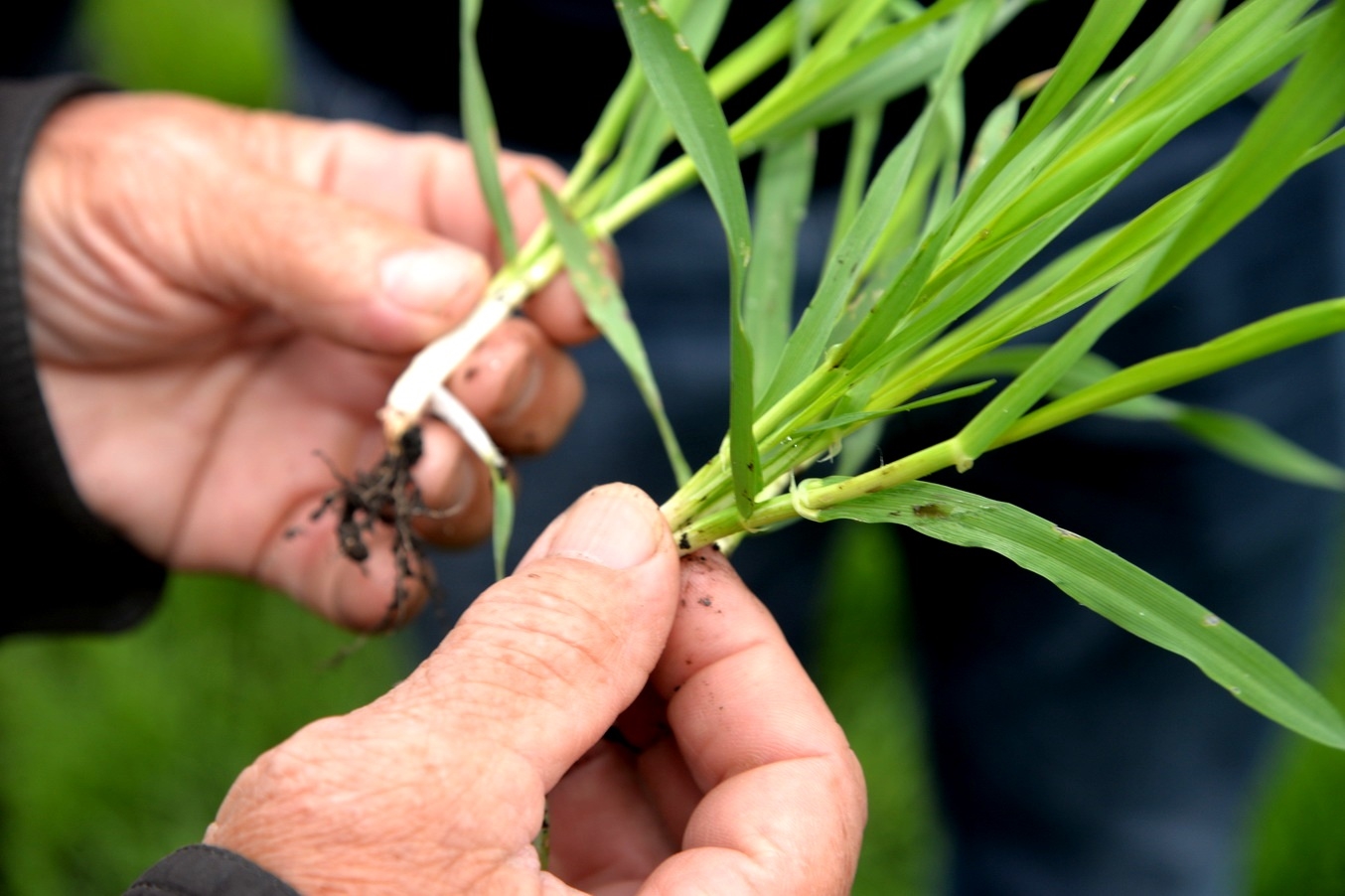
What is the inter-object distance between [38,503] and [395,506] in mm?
461

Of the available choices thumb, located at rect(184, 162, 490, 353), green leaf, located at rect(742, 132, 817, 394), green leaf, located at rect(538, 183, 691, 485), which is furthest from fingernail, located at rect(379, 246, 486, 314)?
green leaf, located at rect(742, 132, 817, 394)

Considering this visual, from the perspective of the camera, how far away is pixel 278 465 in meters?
1.18

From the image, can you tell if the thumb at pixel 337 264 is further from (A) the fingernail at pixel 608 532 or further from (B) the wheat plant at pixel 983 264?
(A) the fingernail at pixel 608 532

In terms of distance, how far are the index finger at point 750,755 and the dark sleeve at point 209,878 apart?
8.9 inches

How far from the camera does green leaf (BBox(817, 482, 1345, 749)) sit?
1.73 ft

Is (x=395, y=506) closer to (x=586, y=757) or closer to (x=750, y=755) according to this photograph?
(x=586, y=757)

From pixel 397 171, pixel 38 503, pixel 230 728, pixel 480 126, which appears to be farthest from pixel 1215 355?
pixel 230 728

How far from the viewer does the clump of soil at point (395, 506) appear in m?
0.97

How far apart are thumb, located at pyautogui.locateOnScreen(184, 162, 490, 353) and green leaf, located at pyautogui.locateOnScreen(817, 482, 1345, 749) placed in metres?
0.54

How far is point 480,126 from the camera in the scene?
37.3 inches

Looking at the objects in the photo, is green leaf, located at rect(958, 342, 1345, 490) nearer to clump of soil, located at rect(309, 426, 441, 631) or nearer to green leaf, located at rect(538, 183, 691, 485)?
green leaf, located at rect(538, 183, 691, 485)

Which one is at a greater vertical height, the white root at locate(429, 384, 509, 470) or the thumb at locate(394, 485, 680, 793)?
the thumb at locate(394, 485, 680, 793)

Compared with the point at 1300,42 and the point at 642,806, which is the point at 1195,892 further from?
the point at 1300,42

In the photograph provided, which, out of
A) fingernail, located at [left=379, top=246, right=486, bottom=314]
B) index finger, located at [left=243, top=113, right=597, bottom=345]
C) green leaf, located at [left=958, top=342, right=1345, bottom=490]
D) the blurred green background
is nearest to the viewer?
green leaf, located at [left=958, top=342, right=1345, bottom=490]
